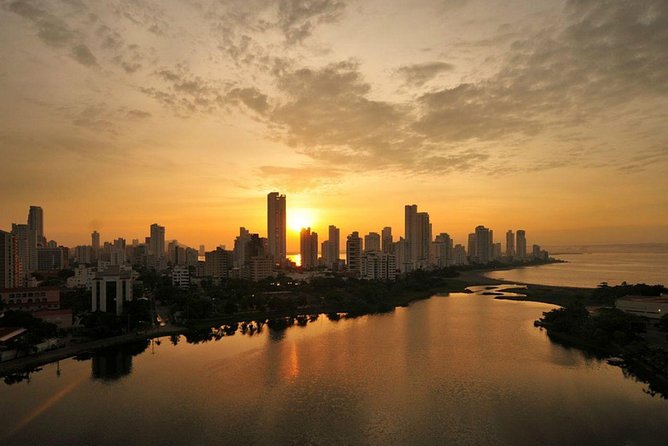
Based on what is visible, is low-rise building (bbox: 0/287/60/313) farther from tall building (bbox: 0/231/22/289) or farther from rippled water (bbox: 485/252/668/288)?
rippled water (bbox: 485/252/668/288)

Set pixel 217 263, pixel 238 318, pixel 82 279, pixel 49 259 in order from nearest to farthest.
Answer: pixel 238 318 → pixel 82 279 → pixel 217 263 → pixel 49 259

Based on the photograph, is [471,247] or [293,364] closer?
[293,364]

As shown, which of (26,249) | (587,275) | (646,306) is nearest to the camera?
(646,306)

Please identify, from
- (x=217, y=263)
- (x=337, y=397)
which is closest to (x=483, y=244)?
(x=217, y=263)

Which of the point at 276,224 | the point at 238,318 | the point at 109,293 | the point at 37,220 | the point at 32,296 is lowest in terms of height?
the point at 238,318

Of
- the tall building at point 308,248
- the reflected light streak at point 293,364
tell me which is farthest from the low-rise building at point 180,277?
the tall building at point 308,248

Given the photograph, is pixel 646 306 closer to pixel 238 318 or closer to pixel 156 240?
pixel 238 318

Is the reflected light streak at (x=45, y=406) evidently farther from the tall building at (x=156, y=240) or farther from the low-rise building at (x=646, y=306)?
the tall building at (x=156, y=240)

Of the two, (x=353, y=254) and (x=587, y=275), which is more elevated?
(x=353, y=254)
